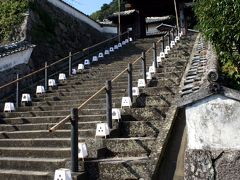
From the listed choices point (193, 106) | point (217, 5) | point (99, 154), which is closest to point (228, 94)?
point (193, 106)

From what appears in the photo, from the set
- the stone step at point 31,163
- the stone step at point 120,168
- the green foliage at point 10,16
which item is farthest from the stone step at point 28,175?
the green foliage at point 10,16

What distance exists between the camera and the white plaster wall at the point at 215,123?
14.1ft

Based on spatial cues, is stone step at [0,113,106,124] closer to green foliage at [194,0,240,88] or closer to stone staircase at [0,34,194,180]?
stone staircase at [0,34,194,180]

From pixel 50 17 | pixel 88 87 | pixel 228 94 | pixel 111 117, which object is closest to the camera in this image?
pixel 228 94

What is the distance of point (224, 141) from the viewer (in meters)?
4.34

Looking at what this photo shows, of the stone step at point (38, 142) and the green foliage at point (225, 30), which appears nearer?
the green foliage at point (225, 30)

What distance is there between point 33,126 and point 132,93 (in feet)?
7.51

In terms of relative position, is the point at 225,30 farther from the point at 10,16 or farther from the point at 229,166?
the point at 10,16

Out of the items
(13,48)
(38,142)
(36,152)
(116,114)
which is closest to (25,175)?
(36,152)

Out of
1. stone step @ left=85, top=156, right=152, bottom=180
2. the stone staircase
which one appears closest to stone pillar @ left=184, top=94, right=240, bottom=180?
the stone staircase

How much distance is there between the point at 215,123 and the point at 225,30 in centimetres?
203

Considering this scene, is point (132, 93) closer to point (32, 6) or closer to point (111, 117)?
Result: point (111, 117)

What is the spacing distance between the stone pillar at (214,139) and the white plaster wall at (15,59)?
30.8ft

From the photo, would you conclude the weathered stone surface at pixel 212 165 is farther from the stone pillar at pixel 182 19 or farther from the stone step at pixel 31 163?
the stone pillar at pixel 182 19
